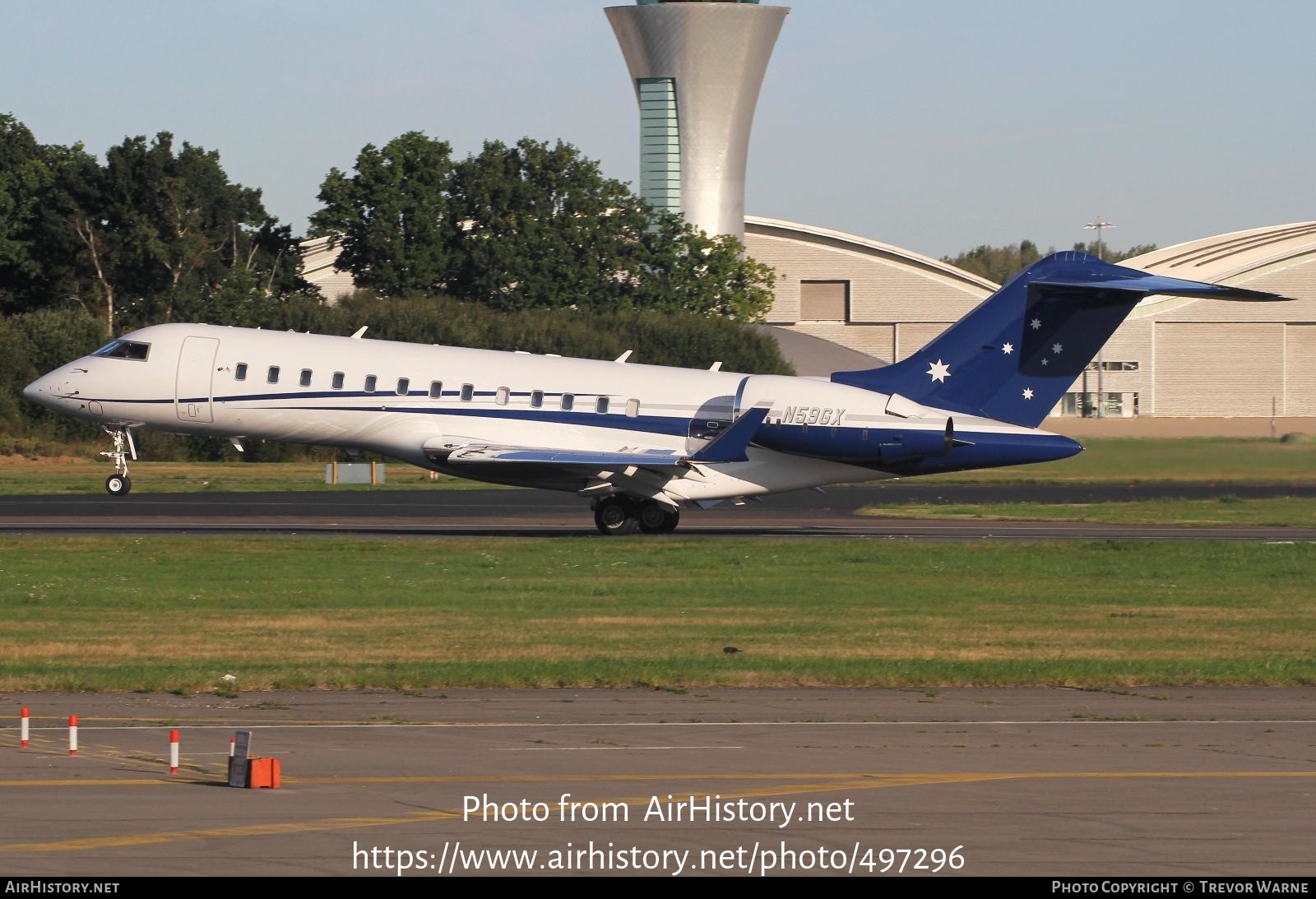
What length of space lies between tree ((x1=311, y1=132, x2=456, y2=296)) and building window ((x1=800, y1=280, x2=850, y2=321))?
1265 inches

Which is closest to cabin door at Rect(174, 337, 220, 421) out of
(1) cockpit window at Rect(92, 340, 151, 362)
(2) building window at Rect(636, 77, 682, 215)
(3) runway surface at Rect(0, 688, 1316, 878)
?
(1) cockpit window at Rect(92, 340, 151, 362)

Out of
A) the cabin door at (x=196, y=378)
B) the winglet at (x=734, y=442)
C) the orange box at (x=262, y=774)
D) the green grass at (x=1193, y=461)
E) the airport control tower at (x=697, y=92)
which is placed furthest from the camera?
the airport control tower at (x=697, y=92)

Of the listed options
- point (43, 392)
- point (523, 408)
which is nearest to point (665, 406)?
point (523, 408)

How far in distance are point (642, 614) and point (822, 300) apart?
94161 millimetres

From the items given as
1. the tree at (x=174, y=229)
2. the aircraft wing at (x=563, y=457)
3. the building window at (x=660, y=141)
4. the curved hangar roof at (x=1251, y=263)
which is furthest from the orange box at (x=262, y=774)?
the building window at (x=660, y=141)

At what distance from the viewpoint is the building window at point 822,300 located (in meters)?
116

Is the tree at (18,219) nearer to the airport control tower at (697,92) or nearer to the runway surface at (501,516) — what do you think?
the runway surface at (501,516)

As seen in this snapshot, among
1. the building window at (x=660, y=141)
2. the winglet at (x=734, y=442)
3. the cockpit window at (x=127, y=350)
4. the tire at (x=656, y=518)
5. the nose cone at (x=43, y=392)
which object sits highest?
the building window at (x=660, y=141)

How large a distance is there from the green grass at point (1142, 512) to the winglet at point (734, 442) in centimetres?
1048

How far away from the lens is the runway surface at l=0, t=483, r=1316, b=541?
3634 cm

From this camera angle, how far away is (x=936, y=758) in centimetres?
1349

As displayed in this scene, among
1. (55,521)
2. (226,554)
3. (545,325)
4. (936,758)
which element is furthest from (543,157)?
(936,758)

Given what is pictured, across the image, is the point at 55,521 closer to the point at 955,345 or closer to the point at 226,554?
the point at 226,554

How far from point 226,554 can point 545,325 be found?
1800 inches
